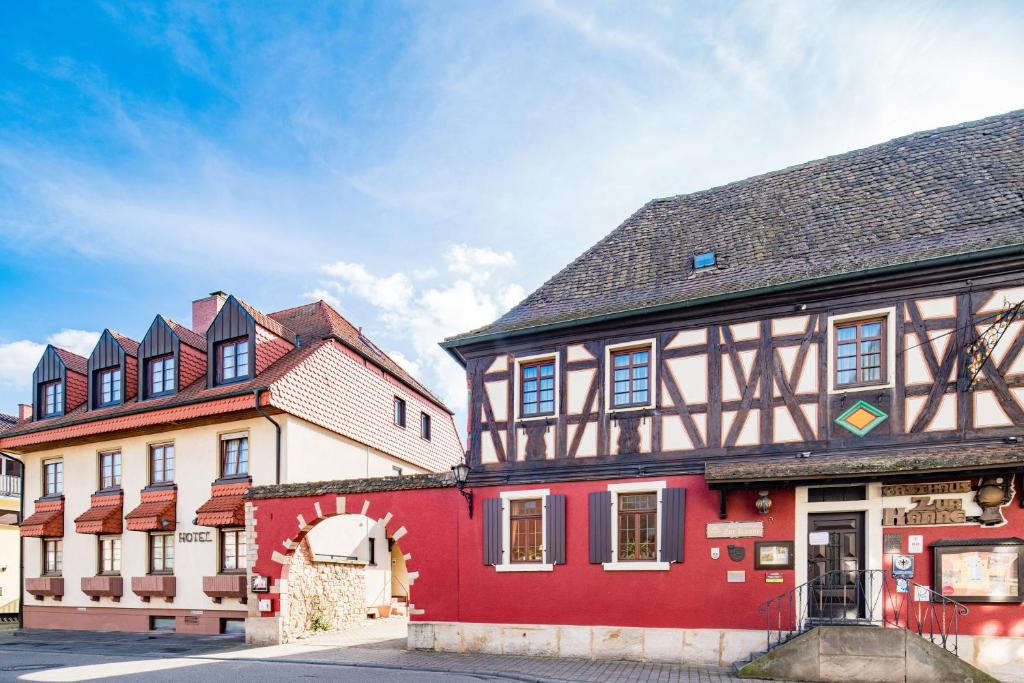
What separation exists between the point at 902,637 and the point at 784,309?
554 centimetres

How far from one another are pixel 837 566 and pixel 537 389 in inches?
250

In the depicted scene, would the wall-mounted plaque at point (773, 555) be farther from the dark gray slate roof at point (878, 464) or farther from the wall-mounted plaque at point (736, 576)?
the dark gray slate roof at point (878, 464)

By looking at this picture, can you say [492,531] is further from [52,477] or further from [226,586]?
[52,477]

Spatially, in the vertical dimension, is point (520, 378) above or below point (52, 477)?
above

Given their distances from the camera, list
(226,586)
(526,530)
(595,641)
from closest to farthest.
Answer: (595,641) < (526,530) < (226,586)

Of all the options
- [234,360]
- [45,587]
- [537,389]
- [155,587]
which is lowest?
[45,587]

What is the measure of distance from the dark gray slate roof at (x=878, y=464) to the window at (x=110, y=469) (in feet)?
58.5

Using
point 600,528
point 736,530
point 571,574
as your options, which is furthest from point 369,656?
point 736,530

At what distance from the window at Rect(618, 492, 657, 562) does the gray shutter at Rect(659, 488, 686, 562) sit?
26 cm

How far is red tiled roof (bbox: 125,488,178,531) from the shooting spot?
1969 centimetres

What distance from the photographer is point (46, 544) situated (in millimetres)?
23234

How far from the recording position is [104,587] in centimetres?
2084

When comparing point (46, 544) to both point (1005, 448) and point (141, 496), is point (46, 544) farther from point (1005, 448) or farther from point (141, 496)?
point (1005, 448)

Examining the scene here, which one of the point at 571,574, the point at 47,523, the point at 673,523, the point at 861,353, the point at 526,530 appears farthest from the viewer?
the point at 47,523
